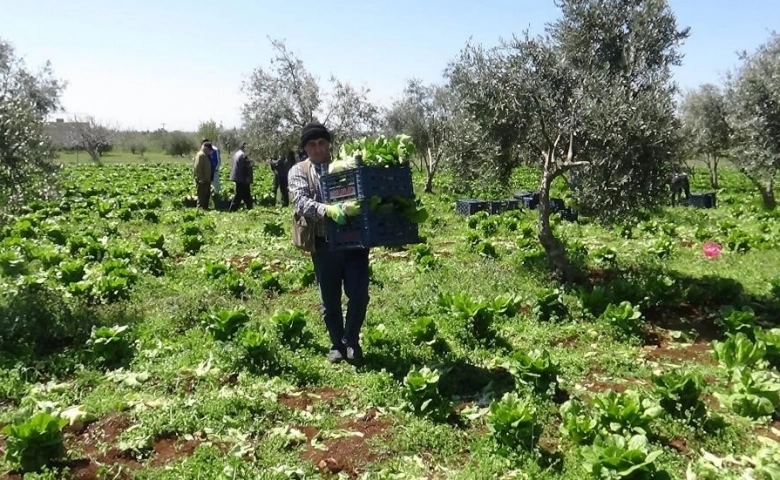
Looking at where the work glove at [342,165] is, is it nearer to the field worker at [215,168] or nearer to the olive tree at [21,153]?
the olive tree at [21,153]

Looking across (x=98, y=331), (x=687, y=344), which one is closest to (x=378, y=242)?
(x=98, y=331)

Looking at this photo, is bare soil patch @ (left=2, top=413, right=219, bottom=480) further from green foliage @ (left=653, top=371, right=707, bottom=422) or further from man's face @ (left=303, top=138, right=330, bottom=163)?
green foliage @ (left=653, top=371, right=707, bottom=422)

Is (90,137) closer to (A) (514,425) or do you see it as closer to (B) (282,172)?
(B) (282,172)

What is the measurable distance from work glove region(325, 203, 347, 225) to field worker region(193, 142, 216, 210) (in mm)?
13328

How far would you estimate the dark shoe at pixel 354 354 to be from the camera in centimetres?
612

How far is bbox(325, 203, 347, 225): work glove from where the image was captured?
5250 millimetres

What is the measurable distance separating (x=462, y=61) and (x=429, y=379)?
593 cm

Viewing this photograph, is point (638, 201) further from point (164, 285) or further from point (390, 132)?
point (390, 132)

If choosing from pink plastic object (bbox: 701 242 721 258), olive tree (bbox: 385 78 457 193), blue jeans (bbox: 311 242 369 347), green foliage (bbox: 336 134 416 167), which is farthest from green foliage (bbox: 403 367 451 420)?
olive tree (bbox: 385 78 457 193)

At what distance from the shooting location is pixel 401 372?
19.5ft

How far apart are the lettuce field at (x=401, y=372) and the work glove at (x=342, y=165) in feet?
5.83

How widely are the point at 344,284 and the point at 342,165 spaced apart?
1.14 m

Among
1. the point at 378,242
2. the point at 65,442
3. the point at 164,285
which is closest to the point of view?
the point at 65,442

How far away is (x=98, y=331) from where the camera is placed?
621 centimetres
